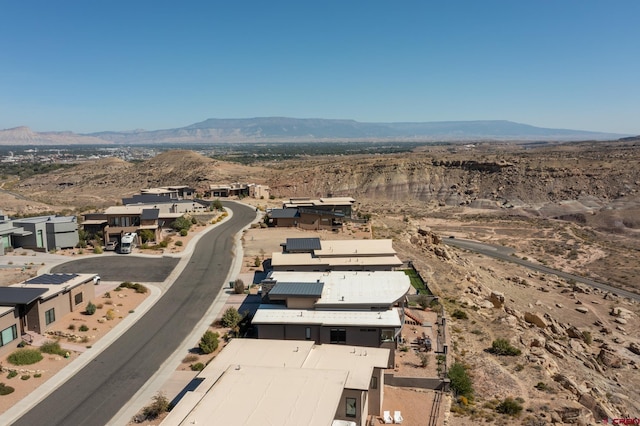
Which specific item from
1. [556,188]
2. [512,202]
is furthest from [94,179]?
[556,188]

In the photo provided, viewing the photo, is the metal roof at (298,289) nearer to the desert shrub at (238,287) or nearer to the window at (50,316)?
the desert shrub at (238,287)

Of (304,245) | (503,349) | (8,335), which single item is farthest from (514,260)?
(8,335)

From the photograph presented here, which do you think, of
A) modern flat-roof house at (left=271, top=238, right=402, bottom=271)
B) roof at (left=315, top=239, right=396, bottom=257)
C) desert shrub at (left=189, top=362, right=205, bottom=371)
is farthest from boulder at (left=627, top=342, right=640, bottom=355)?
desert shrub at (left=189, top=362, right=205, bottom=371)

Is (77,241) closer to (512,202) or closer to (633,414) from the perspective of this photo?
(633,414)

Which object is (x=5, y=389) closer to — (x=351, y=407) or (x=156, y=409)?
(x=156, y=409)

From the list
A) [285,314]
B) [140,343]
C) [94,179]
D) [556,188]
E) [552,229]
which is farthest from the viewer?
[94,179]

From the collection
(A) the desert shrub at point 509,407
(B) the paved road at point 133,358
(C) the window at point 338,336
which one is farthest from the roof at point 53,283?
(A) the desert shrub at point 509,407

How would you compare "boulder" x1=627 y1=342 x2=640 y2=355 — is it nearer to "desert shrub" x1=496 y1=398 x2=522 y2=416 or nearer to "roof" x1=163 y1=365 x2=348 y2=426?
"desert shrub" x1=496 y1=398 x2=522 y2=416
